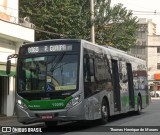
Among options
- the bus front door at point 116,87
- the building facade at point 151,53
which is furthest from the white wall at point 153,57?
the bus front door at point 116,87

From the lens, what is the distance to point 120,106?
790 inches

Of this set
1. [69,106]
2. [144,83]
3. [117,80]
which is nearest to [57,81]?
[69,106]

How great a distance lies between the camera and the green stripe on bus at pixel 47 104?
15.0 m

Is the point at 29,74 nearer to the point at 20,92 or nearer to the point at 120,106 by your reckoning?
the point at 20,92

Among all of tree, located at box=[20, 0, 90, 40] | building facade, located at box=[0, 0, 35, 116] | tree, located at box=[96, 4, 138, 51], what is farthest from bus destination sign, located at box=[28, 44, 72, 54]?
tree, located at box=[96, 4, 138, 51]

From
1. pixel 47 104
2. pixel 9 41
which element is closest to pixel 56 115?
pixel 47 104

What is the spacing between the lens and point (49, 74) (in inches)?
604

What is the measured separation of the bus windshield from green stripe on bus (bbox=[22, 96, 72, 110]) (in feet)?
1.24

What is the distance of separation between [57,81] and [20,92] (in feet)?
4.81

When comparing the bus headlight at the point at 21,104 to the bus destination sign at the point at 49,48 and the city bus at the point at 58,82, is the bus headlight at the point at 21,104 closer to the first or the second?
the city bus at the point at 58,82

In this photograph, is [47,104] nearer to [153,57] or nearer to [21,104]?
[21,104]

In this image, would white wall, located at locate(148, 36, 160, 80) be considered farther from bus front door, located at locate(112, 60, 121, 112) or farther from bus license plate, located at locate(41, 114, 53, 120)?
bus license plate, located at locate(41, 114, 53, 120)

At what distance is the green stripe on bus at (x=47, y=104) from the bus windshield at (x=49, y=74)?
379mm

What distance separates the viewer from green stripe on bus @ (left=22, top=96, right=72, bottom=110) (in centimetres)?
1500
